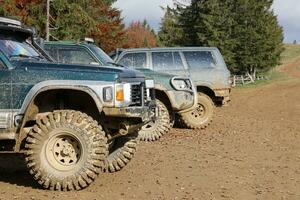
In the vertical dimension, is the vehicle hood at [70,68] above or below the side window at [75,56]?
below

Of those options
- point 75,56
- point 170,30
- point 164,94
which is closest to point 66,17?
point 164,94

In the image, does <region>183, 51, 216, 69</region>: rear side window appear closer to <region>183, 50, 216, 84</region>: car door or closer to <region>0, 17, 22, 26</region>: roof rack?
<region>183, 50, 216, 84</region>: car door

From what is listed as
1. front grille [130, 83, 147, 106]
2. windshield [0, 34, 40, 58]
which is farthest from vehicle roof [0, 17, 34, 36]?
front grille [130, 83, 147, 106]

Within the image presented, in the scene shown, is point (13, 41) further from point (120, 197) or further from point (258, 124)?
point (258, 124)

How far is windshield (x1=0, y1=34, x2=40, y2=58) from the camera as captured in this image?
7.73 meters

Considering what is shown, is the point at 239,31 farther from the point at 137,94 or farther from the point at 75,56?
the point at 137,94

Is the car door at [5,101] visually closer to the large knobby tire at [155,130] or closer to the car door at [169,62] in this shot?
the large knobby tire at [155,130]

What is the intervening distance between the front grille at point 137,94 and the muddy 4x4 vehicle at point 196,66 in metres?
7.19

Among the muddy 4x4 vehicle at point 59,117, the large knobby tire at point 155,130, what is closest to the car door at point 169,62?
the large knobby tire at point 155,130

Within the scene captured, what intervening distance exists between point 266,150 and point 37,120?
17.6ft

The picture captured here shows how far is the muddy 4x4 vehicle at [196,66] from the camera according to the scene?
15.1 m

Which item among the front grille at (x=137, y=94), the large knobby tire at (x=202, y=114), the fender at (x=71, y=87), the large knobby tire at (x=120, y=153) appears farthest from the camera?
the large knobby tire at (x=202, y=114)

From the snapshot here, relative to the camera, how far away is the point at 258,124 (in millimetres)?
16422

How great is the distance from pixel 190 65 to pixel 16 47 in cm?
795
